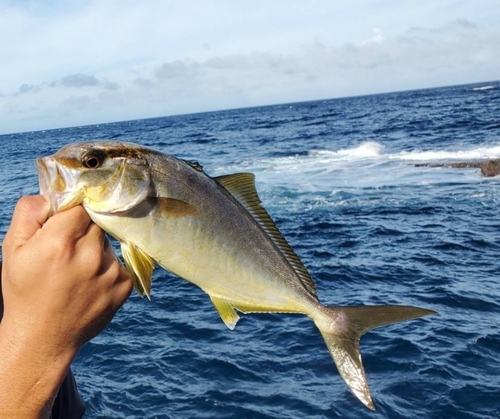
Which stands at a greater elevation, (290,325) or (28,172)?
(28,172)

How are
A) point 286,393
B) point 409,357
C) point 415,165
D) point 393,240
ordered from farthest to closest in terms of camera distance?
1. point 415,165
2. point 393,240
3. point 409,357
4. point 286,393

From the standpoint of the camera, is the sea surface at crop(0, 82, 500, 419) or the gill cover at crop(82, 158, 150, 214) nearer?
the gill cover at crop(82, 158, 150, 214)

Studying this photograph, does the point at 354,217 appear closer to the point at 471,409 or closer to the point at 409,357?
the point at 409,357

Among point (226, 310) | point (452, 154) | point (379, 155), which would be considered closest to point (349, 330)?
point (226, 310)

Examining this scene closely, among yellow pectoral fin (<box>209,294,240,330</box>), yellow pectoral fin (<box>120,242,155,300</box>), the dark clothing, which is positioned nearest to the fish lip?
yellow pectoral fin (<box>120,242,155,300</box>)

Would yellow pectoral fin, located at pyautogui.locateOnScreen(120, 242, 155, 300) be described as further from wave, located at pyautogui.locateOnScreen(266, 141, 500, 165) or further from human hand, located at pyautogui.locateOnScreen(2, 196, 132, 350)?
wave, located at pyautogui.locateOnScreen(266, 141, 500, 165)

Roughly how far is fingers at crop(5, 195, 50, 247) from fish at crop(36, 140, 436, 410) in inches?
2.4

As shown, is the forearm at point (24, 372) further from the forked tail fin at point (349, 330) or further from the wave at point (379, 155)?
the wave at point (379, 155)

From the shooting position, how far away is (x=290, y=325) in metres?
10.3

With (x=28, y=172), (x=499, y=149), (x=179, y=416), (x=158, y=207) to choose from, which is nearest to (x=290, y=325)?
(x=179, y=416)

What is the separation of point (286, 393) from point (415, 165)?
23.1 m

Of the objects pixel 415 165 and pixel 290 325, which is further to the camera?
pixel 415 165

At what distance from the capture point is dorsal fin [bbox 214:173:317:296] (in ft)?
9.44

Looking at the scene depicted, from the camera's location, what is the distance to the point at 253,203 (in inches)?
115
